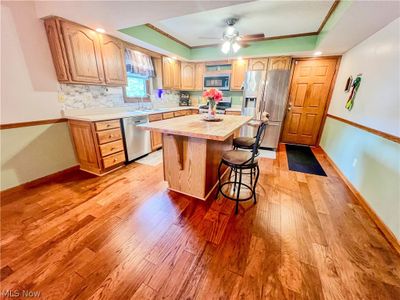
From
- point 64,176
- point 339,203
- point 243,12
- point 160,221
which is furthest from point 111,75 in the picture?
point 339,203

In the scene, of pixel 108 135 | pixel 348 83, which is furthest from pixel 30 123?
pixel 348 83

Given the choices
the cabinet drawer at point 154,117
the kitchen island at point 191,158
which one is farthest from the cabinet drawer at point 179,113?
the kitchen island at point 191,158

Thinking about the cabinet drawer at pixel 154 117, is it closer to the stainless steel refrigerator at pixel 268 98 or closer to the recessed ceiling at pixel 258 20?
the recessed ceiling at pixel 258 20

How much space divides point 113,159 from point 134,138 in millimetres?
549

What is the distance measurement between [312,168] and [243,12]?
2982mm

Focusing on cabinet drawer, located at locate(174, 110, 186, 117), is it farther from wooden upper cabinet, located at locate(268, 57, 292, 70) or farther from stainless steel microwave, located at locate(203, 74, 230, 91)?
wooden upper cabinet, located at locate(268, 57, 292, 70)

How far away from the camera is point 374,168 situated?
77.8 inches

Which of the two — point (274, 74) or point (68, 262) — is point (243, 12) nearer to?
point (274, 74)

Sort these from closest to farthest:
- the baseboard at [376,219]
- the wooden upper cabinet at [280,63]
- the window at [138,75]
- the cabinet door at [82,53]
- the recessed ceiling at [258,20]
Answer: the baseboard at [376,219] < the cabinet door at [82,53] < the recessed ceiling at [258,20] < the window at [138,75] < the wooden upper cabinet at [280,63]

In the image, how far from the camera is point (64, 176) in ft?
8.61

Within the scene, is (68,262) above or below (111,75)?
below

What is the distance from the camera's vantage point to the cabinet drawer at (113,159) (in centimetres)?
265

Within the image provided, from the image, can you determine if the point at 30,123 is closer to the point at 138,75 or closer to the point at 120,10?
the point at 120,10

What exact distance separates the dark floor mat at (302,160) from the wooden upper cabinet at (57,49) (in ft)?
13.2
